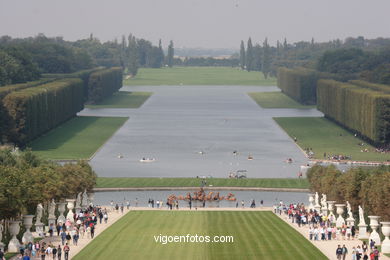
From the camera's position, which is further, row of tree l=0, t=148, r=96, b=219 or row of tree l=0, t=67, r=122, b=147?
row of tree l=0, t=67, r=122, b=147

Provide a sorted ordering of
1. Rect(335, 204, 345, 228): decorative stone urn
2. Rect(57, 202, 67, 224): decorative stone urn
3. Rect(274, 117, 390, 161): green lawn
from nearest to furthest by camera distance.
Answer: Rect(335, 204, 345, 228): decorative stone urn, Rect(57, 202, 67, 224): decorative stone urn, Rect(274, 117, 390, 161): green lawn

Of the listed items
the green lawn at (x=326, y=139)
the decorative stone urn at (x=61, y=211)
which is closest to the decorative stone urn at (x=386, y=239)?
the decorative stone urn at (x=61, y=211)

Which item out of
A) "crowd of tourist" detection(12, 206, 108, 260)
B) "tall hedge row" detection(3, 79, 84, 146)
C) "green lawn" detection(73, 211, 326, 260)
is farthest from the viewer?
"tall hedge row" detection(3, 79, 84, 146)

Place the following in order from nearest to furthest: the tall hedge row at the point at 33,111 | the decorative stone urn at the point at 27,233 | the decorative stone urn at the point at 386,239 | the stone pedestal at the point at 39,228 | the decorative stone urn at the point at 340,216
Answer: the decorative stone urn at the point at 386,239 → the decorative stone urn at the point at 27,233 → the stone pedestal at the point at 39,228 → the decorative stone urn at the point at 340,216 → the tall hedge row at the point at 33,111

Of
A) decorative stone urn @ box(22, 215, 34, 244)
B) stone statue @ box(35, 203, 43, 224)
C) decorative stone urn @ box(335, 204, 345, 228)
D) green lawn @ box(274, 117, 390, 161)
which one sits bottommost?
green lawn @ box(274, 117, 390, 161)

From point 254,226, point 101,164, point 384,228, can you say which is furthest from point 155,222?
point 101,164

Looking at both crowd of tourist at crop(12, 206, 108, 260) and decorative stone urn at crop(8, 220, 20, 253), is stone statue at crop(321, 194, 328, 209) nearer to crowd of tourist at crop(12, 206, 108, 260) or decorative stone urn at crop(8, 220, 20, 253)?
crowd of tourist at crop(12, 206, 108, 260)

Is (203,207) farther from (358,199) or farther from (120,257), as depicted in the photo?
(120,257)

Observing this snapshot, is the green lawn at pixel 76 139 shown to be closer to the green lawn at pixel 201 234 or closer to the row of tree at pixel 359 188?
the row of tree at pixel 359 188

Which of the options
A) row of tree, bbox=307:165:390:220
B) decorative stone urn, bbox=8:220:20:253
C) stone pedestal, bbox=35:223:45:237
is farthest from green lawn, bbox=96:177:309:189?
decorative stone urn, bbox=8:220:20:253
